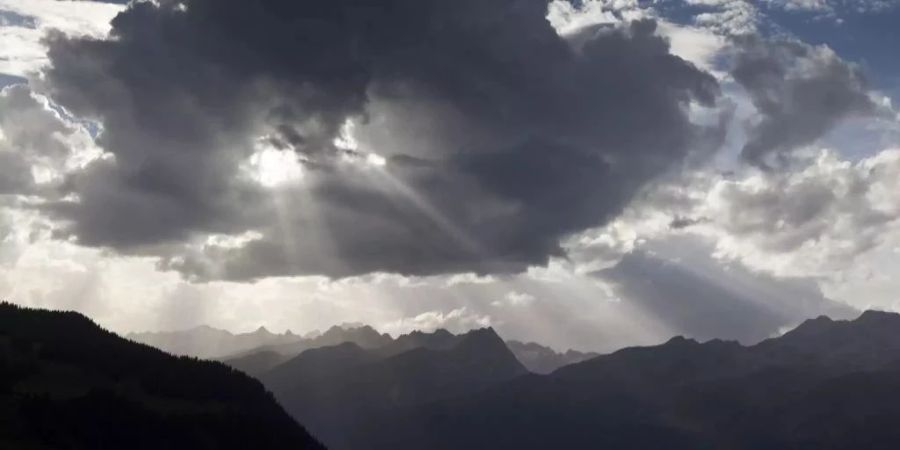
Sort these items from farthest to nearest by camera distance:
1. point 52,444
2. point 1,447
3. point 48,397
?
point 48,397 < point 52,444 < point 1,447

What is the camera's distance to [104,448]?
197m

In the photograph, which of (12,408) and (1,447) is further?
(12,408)

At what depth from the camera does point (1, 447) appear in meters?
158

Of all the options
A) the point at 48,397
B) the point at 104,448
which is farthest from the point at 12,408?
the point at 104,448

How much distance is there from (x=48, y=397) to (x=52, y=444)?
18.9 metres

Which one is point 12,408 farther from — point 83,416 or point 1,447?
point 1,447

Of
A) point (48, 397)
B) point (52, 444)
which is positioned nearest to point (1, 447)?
point (52, 444)

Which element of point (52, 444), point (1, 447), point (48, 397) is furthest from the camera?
point (48, 397)

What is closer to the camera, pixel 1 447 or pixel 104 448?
pixel 1 447

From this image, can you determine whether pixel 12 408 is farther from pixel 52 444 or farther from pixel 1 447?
pixel 1 447

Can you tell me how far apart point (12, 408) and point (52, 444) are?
49.2 feet

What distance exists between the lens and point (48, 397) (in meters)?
194

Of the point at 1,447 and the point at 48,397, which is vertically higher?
the point at 48,397

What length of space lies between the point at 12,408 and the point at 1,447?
1183 inches
